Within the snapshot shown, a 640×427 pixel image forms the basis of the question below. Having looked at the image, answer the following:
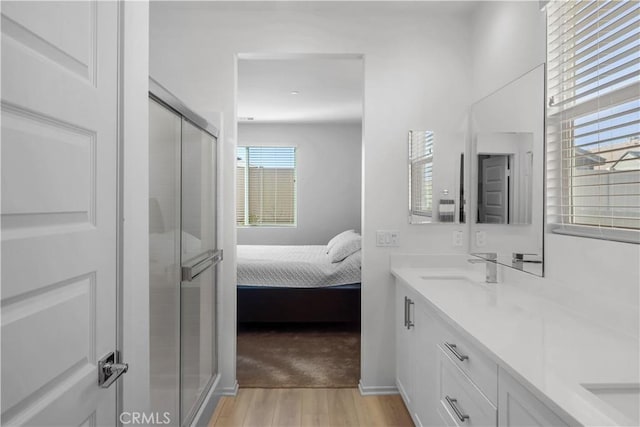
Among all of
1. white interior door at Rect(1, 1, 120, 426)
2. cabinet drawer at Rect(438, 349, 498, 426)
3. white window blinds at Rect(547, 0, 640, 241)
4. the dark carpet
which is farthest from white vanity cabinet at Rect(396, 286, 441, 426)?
white interior door at Rect(1, 1, 120, 426)

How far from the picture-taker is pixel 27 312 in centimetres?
75

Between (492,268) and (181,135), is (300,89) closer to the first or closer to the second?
(181,135)

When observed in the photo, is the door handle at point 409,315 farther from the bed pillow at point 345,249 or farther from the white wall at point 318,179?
the white wall at point 318,179

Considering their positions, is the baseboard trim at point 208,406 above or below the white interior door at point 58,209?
below

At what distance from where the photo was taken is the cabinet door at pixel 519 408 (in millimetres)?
1018

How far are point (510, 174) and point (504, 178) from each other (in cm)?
6

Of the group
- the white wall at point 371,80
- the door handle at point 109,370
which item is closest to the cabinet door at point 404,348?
the white wall at point 371,80

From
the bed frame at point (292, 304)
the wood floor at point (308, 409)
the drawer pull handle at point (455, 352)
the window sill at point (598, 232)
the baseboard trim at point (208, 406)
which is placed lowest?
the wood floor at point (308, 409)

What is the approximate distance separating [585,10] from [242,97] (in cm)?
404

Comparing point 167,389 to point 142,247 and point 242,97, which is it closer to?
point 142,247

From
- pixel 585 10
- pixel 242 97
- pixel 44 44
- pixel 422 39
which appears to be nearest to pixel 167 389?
pixel 44 44

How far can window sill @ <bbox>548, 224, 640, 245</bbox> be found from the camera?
1441 mm

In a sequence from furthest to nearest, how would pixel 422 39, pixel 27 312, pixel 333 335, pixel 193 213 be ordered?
pixel 333 335
pixel 422 39
pixel 193 213
pixel 27 312

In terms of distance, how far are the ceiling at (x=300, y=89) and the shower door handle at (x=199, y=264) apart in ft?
4.84
